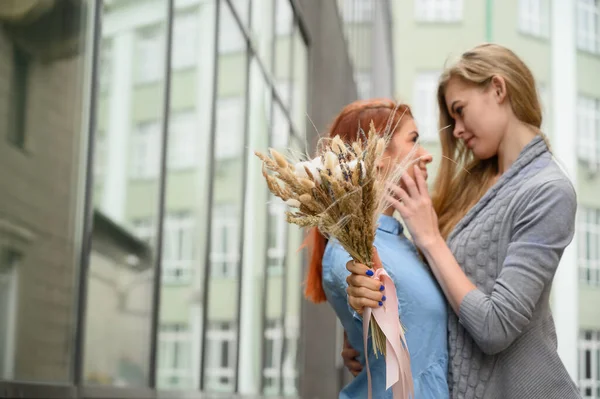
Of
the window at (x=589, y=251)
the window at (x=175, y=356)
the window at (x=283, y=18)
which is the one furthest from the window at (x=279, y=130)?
the window at (x=589, y=251)

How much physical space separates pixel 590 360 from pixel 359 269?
71.3 feet

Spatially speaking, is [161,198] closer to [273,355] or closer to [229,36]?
[229,36]

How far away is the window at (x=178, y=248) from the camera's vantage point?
550 cm

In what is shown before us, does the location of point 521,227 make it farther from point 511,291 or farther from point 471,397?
point 471,397

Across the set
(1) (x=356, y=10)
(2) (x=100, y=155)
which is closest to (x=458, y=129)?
(2) (x=100, y=155)

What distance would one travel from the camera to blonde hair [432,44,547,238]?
10.6 feet

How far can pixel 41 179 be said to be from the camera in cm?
362

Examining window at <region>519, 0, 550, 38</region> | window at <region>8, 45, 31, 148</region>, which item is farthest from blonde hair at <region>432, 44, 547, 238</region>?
window at <region>519, 0, 550, 38</region>

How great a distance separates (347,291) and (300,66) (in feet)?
28.3

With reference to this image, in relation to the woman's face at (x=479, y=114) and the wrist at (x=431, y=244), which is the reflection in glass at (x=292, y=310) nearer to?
the woman's face at (x=479, y=114)

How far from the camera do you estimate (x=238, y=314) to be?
7.66m

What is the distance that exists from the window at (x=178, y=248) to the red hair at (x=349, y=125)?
2.31 m

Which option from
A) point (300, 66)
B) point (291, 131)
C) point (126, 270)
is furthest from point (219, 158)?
point (300, 66)

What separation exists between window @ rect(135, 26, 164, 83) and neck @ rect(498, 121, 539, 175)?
86.3 inches
